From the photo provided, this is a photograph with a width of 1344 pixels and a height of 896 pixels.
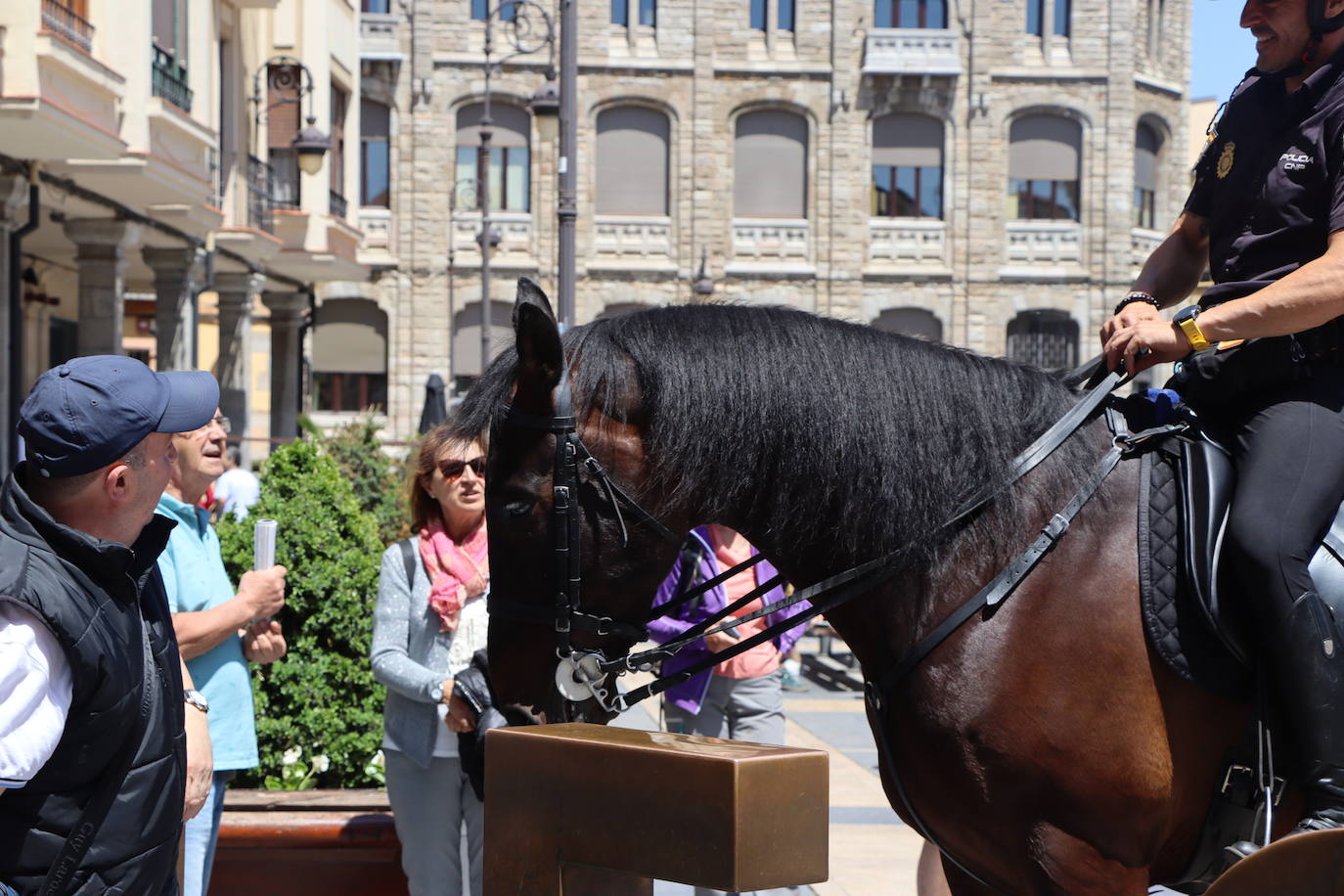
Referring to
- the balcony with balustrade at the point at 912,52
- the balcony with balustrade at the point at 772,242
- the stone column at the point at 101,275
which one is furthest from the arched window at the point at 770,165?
the stone column at the point at 101,275

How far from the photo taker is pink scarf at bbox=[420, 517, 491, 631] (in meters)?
4.56

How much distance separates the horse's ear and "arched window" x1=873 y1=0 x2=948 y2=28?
103ft

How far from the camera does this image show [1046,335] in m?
32.3

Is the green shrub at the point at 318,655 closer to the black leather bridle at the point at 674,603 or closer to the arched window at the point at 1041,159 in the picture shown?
the black leather bridle at the point at 674,603

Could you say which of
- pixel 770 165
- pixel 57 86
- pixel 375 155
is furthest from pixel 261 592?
pixel 375 155

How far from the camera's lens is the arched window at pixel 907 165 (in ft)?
105

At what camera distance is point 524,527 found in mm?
2775

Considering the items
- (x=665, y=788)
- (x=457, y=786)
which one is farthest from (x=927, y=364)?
(x=457, y=786)

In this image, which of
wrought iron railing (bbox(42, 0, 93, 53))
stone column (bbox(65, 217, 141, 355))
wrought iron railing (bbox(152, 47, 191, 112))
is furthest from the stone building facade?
wrought iron railing (bbox(42, 0, 93, 53))

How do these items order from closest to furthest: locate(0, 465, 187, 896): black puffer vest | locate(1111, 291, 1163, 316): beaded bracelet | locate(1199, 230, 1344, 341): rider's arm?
locate(0, 465, 187, 896): black puffer vest → locate(1199, 230, 1344, 341): rider's arm → locate(1111, 291, 1163, 316): beaded bracelet

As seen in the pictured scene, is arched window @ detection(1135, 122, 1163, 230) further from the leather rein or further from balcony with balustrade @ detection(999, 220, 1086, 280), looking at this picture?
the leather rein

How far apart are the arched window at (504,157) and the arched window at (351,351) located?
3.54m

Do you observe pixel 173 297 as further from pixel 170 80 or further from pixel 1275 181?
pixel 1275 181

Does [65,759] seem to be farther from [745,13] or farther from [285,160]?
[745,13]
